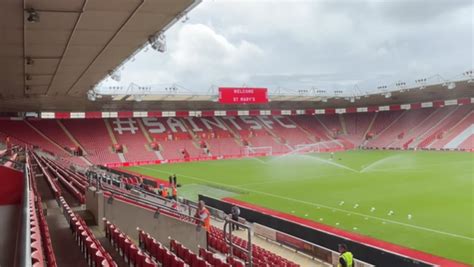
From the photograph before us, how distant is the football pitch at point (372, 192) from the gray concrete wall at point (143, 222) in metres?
7.33

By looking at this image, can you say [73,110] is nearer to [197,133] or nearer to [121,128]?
[121,128]

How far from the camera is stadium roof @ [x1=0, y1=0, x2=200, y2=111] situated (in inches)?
406

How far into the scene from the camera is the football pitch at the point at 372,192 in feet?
51.1

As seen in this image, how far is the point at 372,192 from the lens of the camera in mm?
23656

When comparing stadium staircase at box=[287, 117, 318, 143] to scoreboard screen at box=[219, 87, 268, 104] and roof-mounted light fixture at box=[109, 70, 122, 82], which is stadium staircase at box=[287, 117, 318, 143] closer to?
scoreboard screen at box=[219, 87, 268, 104]

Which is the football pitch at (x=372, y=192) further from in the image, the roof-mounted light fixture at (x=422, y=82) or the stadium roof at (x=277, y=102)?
the roof-mounted light fixture at (x=422, y=82)

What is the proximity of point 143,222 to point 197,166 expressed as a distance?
29.8 metres

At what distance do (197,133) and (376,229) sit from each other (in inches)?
1488

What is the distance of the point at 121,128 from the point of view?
1946 inches

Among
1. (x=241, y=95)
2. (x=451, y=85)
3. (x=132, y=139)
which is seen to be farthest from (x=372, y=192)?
(x=132, y=139)

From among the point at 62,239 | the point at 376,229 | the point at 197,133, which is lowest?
the point at 376,229

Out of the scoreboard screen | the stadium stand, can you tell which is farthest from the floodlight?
the scoreboard screen

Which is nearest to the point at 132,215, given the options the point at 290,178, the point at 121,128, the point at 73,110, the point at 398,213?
the point at 398,213

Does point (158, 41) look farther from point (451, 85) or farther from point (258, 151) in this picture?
point (258, 151)
